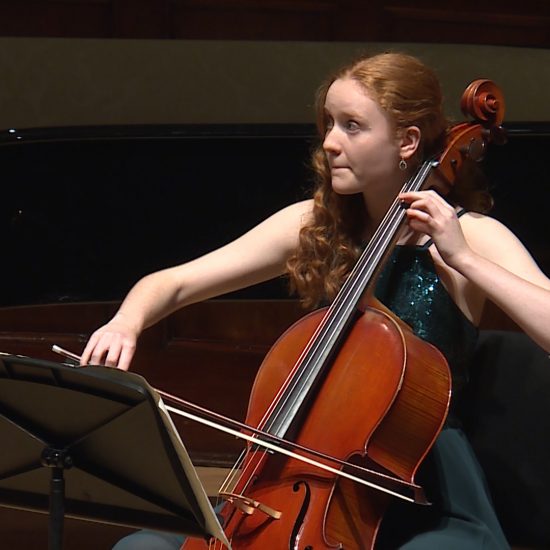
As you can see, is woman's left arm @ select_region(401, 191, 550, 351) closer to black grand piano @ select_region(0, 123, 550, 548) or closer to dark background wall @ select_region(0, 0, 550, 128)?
black grand piano @ select_region(0, 123, 550, 548)

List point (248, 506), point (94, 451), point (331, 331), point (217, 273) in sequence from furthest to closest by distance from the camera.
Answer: point (217, 273)
point (331, 331)
point (248, 506)
point (94, 451)

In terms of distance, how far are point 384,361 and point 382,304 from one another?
0.21 metres

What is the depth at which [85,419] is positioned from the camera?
1249mm

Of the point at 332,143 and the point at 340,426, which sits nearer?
the point at 340,426

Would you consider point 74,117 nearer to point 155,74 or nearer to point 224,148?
point 155,74

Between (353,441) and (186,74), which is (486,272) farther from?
(186,74)

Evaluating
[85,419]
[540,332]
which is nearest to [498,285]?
[540,332]

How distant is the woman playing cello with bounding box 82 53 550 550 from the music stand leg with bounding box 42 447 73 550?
250mm

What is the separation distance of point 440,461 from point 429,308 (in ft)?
0.76

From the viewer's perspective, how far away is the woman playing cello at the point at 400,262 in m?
1.57

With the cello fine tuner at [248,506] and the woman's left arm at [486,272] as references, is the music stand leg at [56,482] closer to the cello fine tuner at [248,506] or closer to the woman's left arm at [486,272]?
the cello fine tuner at [248,506]

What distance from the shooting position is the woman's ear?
1699mm

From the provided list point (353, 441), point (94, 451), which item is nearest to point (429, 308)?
point (353, 441)

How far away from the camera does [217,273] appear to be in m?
1.83
